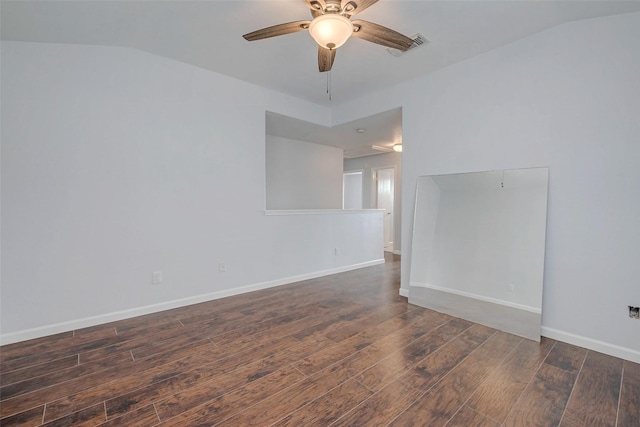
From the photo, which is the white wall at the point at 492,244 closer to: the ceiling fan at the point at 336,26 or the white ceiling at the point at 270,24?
the white ceiling at the point at 270,24

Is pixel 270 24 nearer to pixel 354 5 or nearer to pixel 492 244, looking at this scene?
pixel 354 5

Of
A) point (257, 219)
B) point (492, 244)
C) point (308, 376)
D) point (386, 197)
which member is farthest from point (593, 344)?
point (386, 197)

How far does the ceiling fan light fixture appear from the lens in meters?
1.75

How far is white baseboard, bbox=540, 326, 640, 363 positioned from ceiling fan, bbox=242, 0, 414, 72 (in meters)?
2.68

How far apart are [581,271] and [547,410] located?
1.31 m

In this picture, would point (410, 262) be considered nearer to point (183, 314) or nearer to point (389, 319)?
point (389, 319)

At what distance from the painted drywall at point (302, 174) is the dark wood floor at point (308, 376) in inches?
124

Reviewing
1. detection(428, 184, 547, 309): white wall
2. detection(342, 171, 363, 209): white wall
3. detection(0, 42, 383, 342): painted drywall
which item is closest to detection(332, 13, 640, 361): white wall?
detection(428, 184, 547, 309): white wall

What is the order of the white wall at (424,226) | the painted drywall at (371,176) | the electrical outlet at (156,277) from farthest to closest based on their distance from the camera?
1. the painted drywall at (371,176)
2. the white wall at (424,226)
3. the electrical outlet at (156,277)

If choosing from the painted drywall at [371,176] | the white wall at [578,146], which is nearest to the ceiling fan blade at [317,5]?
the white wall at [578,146]

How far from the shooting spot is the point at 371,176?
7410 millimetres

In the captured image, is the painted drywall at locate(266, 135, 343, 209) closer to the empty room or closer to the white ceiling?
the empty room

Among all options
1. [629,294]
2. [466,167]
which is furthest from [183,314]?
[629,294]

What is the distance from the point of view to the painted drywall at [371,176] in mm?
6684
